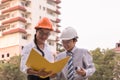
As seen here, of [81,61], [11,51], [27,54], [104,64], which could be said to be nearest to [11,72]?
[104,64]

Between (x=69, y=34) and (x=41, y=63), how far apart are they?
0.55 metres

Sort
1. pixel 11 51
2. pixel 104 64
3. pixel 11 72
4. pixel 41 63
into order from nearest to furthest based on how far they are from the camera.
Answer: pixel 41 63 → pixel 104 64 → pixel 11 72 → pixel 11 51

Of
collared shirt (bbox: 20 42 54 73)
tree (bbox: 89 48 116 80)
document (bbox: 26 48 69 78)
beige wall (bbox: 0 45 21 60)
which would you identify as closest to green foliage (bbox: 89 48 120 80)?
tree (bbox: 89 48 116 80)

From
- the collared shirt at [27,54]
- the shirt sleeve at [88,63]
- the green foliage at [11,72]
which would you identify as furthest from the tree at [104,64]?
the collared shirt at [27,54]

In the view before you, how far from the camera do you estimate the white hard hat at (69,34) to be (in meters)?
4.04

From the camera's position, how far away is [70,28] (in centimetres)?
410

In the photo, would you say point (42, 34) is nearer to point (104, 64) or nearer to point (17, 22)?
point (104, 64)

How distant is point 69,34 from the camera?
13.3 feet

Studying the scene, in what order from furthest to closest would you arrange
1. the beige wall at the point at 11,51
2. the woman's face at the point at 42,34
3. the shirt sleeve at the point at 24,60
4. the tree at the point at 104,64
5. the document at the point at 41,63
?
the beige wall at the point at 11,51, the tree at the point at 104,64, the woman's face at the point at 42,34, the shirt sleeve at the point at 24,60, the document at the point at 41,63

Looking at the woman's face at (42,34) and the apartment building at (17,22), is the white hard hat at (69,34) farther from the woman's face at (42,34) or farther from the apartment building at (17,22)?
the apartment building at (17,22)

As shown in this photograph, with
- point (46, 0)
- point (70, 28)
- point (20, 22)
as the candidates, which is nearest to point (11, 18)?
point (20, 22)

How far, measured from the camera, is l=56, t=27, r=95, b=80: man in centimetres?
400

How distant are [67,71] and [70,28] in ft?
1.38

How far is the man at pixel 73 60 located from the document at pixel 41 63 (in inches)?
10.8
